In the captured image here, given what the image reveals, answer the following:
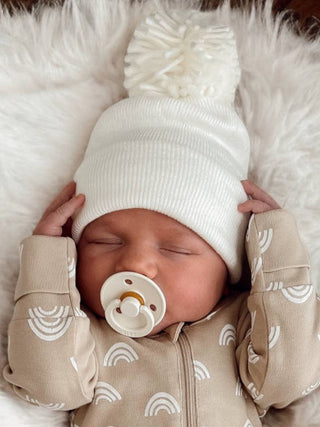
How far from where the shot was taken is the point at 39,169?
1.35 metres

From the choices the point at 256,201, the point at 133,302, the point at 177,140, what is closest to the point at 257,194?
the point at 256,201

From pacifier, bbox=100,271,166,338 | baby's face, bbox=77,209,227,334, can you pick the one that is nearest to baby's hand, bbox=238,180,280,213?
baby's face, bbox=77,209,227,334

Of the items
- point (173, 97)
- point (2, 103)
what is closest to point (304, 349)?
point (173, 97)

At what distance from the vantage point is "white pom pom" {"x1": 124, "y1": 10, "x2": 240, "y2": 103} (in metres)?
1.27

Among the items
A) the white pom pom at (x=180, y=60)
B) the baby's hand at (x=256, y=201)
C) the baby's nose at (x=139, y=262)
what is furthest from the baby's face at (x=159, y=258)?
the white pom pom at (x=180, y=60)

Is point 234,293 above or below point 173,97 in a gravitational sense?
below

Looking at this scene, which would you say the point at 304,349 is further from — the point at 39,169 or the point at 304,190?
the point at 39,169

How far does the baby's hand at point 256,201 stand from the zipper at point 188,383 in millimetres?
253

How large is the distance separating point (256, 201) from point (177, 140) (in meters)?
0.17

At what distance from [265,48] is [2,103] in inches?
20.4

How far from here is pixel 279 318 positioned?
3.80 feet

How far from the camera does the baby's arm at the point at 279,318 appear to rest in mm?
1147

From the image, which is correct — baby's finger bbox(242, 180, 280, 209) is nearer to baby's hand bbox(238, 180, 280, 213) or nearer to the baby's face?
baby's hand bbox(238, 180, 280, 213)

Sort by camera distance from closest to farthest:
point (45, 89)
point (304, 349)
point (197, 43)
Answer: point (304, 349) < point (197, 43) < point (45, 89)
